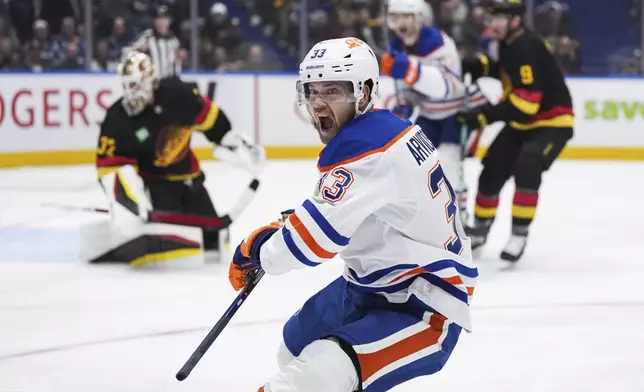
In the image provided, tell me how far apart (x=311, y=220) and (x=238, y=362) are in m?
1.31

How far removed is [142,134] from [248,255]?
2700mm

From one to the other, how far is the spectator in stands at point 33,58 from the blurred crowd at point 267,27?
275 millimetres

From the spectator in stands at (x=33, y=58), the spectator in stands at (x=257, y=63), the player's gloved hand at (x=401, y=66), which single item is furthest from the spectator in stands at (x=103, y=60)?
the player's gloved hand at (x=401, y=66)

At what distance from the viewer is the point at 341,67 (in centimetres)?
218

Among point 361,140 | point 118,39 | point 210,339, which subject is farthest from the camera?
point 118,39

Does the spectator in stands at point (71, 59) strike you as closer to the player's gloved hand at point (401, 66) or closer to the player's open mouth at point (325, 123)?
the player's gloved hand at point (401, 66)

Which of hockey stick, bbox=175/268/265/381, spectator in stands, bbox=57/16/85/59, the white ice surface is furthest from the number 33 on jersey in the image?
spectator in stands, bbox=57/16/85/59

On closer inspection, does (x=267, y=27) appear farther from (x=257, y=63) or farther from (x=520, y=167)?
(x=520, y=167)

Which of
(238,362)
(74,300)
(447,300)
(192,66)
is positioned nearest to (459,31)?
(192,66)

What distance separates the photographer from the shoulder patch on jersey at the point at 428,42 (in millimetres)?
5203

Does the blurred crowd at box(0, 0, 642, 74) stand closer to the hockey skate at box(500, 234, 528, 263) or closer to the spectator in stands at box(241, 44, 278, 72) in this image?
the spectator in stands at box(241, 44, 278, 72)

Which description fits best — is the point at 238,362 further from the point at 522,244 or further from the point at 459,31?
the point at 459,31

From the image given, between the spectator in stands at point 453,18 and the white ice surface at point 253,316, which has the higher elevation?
the spectator in stands at point 453,18

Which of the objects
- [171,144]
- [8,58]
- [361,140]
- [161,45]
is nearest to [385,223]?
[361,140]
